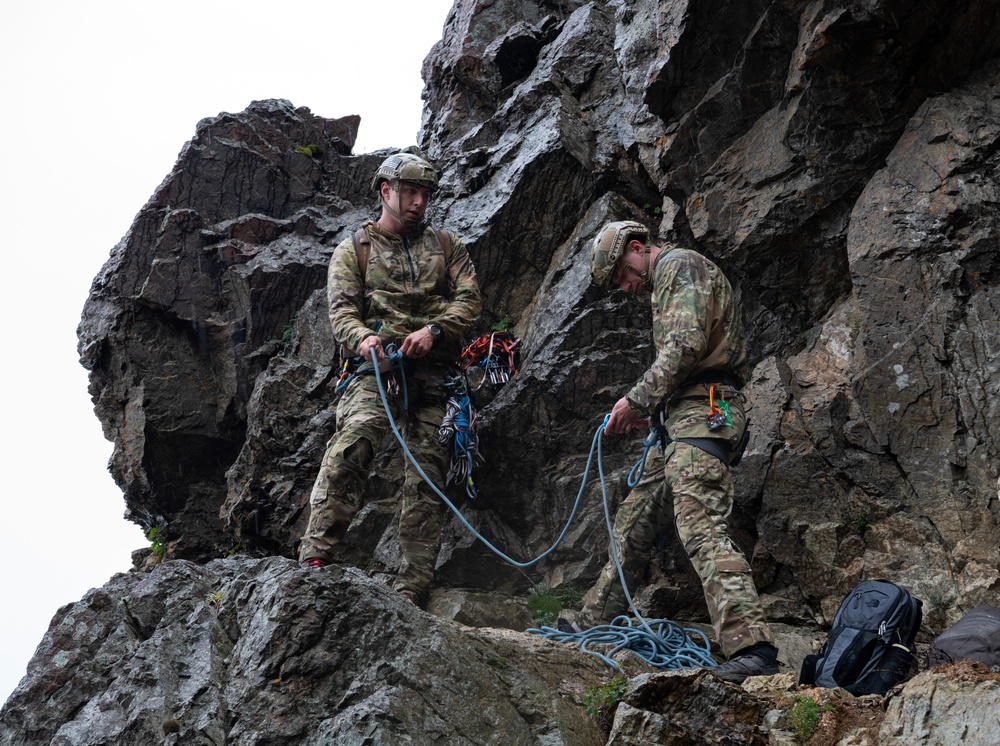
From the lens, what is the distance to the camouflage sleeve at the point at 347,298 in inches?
305

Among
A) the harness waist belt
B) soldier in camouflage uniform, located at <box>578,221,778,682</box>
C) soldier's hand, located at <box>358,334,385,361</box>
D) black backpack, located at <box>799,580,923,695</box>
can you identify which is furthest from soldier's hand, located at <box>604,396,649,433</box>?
soldier's hand, located at <box>358,334,385,361</box>

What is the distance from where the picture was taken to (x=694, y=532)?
604cm

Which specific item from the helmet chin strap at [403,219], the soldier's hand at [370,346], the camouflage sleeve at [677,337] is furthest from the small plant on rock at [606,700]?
the helmet chin strap at [403,219]

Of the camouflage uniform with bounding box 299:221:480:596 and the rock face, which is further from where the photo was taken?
the camouflage uniform with bounding box 299:221:480:596

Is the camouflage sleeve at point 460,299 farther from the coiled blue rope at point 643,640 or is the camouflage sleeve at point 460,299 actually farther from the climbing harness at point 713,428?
the climbing harness at point 713,428

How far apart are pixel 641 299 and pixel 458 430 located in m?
2.58

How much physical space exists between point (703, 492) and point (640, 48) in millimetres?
6222

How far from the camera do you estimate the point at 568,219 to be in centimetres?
1073

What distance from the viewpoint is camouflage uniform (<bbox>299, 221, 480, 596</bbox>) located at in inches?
286

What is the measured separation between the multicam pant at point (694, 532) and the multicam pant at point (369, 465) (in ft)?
5.03

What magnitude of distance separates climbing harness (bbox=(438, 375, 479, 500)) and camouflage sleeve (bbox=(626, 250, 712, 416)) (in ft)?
6.98

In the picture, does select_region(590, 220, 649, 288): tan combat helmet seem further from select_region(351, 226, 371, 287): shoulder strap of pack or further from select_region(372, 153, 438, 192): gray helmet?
select_region(351, 226, 371, 287): shoulder strap of pack

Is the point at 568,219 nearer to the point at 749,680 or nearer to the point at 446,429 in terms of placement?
the point at 446,429

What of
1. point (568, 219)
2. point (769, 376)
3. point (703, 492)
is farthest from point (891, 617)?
point (568, 219)
